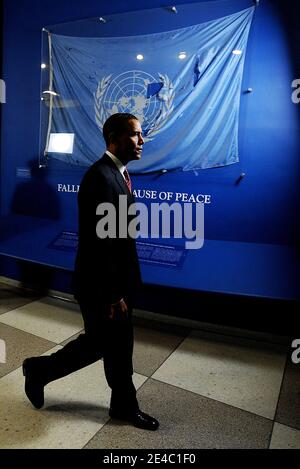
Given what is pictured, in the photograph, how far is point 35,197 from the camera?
342 centimetres

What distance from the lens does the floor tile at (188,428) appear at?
1.56 metres

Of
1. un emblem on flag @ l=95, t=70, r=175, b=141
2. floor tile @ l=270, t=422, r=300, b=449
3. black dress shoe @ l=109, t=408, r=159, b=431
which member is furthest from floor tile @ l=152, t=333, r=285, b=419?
un emblem on flag @ l=95, t=70, r=175, b=141

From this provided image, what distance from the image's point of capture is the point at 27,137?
3.45 metres

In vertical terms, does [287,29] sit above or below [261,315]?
above

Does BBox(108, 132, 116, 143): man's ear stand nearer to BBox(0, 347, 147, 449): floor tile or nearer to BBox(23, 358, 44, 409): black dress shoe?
BBox(23, 358, 44, 409): black dress shoe

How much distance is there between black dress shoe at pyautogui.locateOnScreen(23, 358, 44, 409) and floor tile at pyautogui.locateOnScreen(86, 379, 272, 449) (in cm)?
36

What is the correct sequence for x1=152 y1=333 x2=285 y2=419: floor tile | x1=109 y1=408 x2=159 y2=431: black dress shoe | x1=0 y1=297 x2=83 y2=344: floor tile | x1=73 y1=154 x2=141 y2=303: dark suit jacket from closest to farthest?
x1=73 y1=154 x2=141 y2=303: dark suit jacket
x1=109 y1=408 x2=159 y2=431: black dress shoe
x1=152 y1=333 x2=285 y2=419: floor tile
x1=0 y1=297 x2=83 y2=344: floor tile

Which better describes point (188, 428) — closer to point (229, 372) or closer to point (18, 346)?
point (229, 372)

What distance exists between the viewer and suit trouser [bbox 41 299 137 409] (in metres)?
1.51

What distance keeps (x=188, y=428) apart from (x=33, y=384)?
0.81m

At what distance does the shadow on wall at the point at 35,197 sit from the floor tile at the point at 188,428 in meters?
2.03
